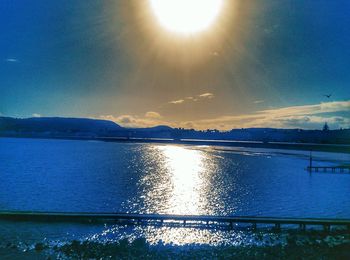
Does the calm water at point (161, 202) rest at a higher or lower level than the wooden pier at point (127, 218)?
lower

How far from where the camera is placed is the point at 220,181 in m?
51.7

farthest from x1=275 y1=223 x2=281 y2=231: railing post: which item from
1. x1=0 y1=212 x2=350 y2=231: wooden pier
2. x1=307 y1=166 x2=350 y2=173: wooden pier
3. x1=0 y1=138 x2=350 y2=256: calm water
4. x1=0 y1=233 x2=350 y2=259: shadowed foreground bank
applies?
x1=307 y1=166 x2=350 y2=173: wooden pier

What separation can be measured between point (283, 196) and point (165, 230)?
69.6 feet

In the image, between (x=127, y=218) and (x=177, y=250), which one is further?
(x=127, y=218)

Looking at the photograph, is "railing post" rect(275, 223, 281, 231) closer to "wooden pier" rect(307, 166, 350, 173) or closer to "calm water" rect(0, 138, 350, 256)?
"calm water" rect(0, 138, 350, 256)

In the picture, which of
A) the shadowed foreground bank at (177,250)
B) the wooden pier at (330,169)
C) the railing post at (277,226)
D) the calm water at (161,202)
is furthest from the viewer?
the wooden pier at (330,169)

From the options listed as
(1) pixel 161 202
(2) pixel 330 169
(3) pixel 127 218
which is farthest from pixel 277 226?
(2) pixel 330 169

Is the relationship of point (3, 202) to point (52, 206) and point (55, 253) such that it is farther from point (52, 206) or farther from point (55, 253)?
point (55, 253)

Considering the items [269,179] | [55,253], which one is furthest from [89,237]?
[269,179]

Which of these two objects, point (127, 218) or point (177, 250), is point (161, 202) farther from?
point (177, 250)

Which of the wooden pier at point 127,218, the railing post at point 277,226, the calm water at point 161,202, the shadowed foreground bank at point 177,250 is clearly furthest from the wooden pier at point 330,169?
the shadowed foreground bank at point 177,250

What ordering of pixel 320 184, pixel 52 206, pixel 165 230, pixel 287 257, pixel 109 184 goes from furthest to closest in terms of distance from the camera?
pixel 320 184 < pixel 109 184 < pixel 52 206 < pixel 165 230 < pixel 287 257

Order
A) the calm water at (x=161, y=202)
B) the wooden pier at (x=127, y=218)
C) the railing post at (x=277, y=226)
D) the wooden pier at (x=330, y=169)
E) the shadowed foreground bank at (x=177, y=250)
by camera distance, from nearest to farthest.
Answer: the shadowed foreground bank at (x=177, y=250)
the calm water at (x=161, y=202)
the railing post at (x=277, y=226)
the wooden pier at (x=127, y=218)
the wooden pier at (x=330, y=169)

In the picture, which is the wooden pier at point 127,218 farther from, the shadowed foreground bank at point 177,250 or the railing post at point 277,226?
the shadowed foreground bank at point 177,250
